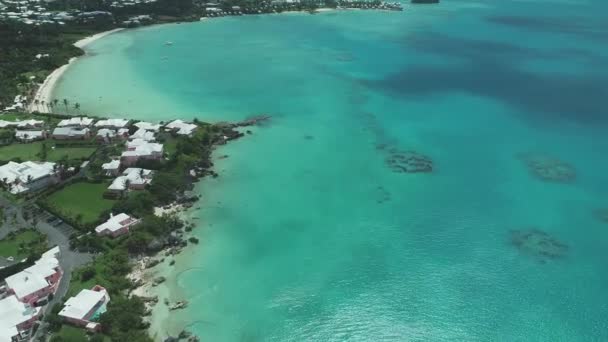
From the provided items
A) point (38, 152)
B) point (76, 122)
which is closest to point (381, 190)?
point (76, 122)

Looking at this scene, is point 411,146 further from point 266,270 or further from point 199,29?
point 199,29

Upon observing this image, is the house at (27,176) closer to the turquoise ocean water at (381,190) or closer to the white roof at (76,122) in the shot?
the white roof at (76,122)

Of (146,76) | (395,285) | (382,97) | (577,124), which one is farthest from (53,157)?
(577,124)

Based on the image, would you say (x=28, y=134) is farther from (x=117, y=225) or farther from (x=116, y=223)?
(x=117, y=225)

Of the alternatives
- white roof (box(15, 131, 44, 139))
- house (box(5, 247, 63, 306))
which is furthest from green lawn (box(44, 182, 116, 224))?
white roof (box(15, 131, 44, 139))

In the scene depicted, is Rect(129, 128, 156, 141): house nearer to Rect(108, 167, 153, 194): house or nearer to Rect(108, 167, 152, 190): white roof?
Rect(108, 167, 152, 190): white roof

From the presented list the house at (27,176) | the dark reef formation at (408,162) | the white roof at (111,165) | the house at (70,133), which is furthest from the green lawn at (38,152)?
the dark reef formation at (408,162)
